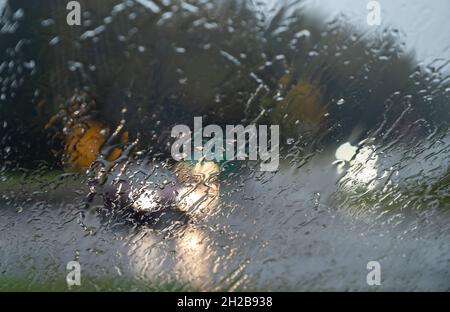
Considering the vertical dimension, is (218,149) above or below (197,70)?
below

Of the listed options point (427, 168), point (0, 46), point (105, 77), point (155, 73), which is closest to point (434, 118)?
point (427, 168)

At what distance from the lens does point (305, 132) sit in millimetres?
2248

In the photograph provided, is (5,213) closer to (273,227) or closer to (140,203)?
(140,203)

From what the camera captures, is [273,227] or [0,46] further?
[273,227]

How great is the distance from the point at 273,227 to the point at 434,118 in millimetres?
931

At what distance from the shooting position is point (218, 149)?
224 centimetres

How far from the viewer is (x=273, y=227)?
7.54 ft

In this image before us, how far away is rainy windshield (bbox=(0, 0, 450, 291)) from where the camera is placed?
85.4 inches

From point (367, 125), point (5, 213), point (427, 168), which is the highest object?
point (367, 125)

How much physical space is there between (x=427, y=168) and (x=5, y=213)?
6.70 feet

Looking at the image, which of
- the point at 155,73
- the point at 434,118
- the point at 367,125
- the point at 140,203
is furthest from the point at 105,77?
the point at 434,118

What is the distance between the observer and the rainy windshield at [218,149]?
2168mm

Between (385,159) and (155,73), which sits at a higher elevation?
(155,73)

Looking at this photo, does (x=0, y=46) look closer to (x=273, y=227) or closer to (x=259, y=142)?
(x=259, y=142)
